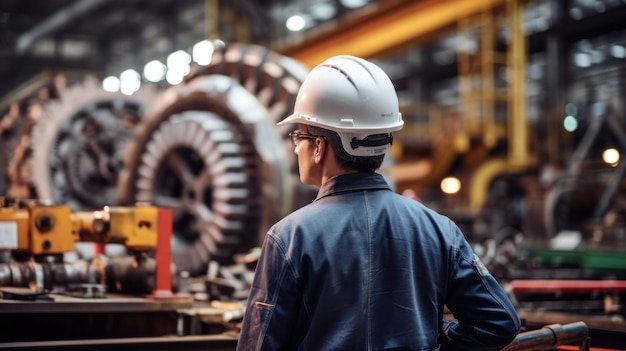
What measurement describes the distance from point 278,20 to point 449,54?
4434 millimetres

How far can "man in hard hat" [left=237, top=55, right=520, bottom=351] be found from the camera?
1784 mm

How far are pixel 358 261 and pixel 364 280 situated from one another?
47 mm

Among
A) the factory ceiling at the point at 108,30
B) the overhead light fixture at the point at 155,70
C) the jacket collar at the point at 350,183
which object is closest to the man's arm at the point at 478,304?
the jacket collar at the point at 350,183

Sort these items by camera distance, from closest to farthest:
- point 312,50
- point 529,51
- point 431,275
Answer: point 431,275 → point 312,50 → point 529,51

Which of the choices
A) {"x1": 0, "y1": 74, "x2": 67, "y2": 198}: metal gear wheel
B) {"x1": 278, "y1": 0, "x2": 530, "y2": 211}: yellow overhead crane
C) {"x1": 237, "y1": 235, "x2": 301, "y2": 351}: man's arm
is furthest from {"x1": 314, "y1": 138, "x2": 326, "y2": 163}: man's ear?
{"x1": 0, "y1": 74, "x2": 67, "y2": 198}: metal gear wheel

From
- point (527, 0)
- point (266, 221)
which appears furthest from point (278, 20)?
point (266, 221)

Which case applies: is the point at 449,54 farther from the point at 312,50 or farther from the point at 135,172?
the point at 135,172

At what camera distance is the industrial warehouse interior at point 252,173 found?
140 inches

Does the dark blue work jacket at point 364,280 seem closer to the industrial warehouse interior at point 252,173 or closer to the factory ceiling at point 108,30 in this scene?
the industrial warehouse interior at point 252,173

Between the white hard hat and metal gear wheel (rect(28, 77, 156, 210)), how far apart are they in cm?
715

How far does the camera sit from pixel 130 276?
142 inches

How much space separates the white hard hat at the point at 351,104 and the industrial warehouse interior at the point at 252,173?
0.84m

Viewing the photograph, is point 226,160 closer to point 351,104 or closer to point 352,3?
point 351,104

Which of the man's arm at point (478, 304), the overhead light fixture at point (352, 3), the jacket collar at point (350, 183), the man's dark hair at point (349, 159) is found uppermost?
the overhead light fixture at point (352, 3)
